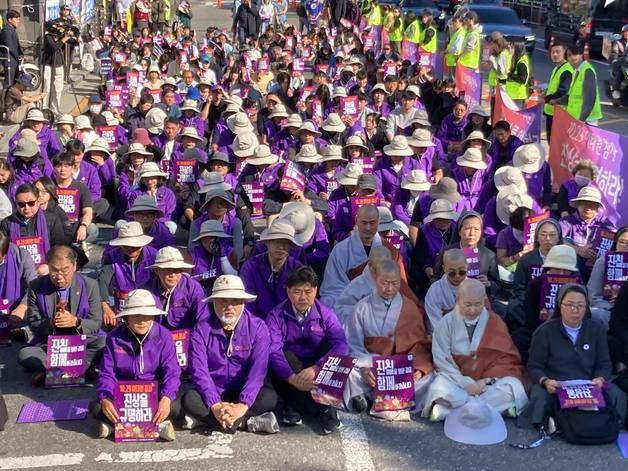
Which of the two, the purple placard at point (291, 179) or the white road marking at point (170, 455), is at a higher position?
the purple placard at point (291, 179)

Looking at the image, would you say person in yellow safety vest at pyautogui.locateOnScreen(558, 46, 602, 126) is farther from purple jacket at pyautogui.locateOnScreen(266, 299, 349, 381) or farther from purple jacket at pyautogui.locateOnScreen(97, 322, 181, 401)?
purple jacket at pyautogui.locateOnScreen(97, 322, 181, 401)

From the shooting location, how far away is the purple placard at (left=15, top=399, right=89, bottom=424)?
255 inches

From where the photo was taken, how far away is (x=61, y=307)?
6.99m

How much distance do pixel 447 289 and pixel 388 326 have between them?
0.62 metres

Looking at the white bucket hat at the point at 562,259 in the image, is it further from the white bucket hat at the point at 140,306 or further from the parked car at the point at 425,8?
the parked car at the point at 425,8

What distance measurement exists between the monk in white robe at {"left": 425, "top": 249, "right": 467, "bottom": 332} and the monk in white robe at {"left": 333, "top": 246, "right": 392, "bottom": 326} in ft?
1.48

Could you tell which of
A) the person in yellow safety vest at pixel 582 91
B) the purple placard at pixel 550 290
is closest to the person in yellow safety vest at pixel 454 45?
the person in yellow safety vest at pixel 582 91

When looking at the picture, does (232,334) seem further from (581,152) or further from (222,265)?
(581,152)

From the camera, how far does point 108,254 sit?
786 cm

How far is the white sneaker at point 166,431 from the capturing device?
20.0ft

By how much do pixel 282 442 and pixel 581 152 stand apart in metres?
6.39

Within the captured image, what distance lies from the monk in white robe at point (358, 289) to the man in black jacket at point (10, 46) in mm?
11122

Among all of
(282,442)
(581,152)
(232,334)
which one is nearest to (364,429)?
(282,442)

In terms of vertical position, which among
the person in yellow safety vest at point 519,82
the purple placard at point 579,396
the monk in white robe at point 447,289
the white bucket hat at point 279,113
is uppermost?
the person in yellow safety vest at point 519,82
